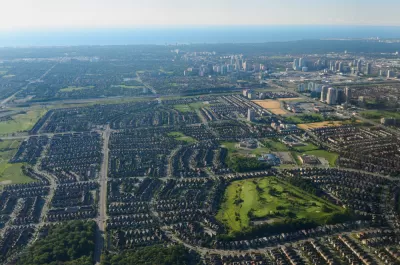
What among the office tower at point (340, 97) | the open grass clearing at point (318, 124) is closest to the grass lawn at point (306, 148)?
the open grass clearing at point (318, 124)

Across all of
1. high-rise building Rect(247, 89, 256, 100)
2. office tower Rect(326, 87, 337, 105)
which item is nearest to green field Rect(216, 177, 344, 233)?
office tower Rect(326, 87, 337, 105)

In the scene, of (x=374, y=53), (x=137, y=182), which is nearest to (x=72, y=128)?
(x=137, y=182)

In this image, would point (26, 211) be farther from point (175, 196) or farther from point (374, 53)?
point (374, 53)

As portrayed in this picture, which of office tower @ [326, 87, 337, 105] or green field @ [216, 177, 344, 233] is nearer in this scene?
green field @ [216, 177, 344, 233]

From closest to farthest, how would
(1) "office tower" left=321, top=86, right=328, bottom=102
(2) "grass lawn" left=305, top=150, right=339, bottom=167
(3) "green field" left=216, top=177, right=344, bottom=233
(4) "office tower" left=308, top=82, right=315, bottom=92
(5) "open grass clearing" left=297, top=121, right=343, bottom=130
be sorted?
(3) "green field" left=216, top=177, right=344, bottom=233
(2) "grass lawn" left=305, top=150, right=339, bottom=167
(5) "open grass clearing" left=297, top=121, right=343, bottom=130
(1) "office tower" left=321, top=86, right=328, bottom=102
(4) "office tower" left=308, top=82, right=315, bottom=92

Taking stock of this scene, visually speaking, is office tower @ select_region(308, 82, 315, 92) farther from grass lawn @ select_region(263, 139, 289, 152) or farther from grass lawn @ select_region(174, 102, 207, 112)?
grass lawn @ select_region(263, 139, 289, 152)

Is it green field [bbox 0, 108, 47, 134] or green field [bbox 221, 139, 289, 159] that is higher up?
green field [bbox 0, 108, 47, 134]

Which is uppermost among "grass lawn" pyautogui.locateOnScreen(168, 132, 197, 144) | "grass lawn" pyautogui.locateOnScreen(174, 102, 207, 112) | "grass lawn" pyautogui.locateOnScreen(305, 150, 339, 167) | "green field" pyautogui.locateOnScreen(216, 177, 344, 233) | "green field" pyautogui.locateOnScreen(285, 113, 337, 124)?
"grass lawn" pyautogui.locateOnScreen(174, 102, 207, 112)
